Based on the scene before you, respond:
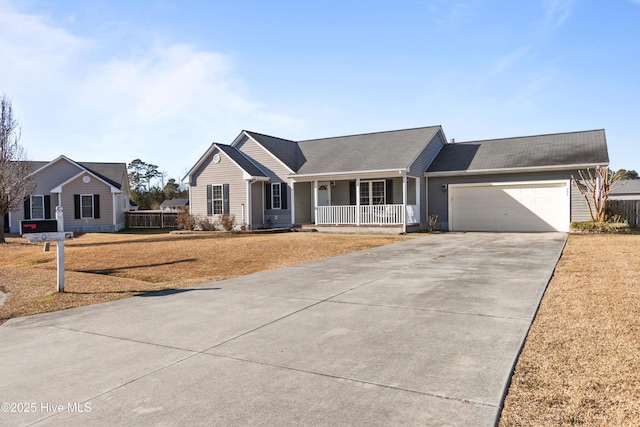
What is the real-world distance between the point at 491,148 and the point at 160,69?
17.2m

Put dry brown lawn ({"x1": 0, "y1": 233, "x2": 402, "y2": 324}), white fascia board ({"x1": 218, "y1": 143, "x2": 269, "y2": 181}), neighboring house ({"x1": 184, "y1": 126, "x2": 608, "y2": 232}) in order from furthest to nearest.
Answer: white fascia board ({"x1": 218, "y1": 143, "x2": 269, "y2": 181}) < neighboring house ({"x1": 184, "y1": 126, "x2": 608, "y2": 232}) < dry brown lawn ({"x1": 0, "y1": 233, "x2": 402, "y2": 324})

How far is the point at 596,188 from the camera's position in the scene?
728 inches

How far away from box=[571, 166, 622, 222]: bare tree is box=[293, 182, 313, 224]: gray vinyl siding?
13.1m

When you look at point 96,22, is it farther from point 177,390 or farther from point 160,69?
point 177,390

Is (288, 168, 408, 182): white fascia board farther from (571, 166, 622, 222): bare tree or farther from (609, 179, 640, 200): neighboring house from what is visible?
(609, 179, 640, 200): neighboring house

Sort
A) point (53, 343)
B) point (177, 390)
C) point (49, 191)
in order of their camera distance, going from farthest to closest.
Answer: point (49, 191) → point (53, 343) → point (177, 390)

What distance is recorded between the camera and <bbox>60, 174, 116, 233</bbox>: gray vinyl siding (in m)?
27.6

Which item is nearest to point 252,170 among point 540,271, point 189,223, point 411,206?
point 189,223

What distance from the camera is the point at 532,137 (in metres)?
23.4

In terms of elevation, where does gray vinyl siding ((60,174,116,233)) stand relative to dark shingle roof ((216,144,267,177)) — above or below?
below

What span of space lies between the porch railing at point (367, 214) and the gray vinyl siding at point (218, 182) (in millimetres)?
4526

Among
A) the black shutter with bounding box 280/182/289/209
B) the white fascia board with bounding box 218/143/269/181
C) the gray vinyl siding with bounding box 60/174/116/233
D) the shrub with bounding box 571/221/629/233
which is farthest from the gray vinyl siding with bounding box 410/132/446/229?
the gray vinyl siding with bounding box 60/174/116/233

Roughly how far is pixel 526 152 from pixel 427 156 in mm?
4849

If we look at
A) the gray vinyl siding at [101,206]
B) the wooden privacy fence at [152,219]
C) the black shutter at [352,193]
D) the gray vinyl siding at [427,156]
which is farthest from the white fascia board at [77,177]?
the gray vinyl siding at [427,156]
